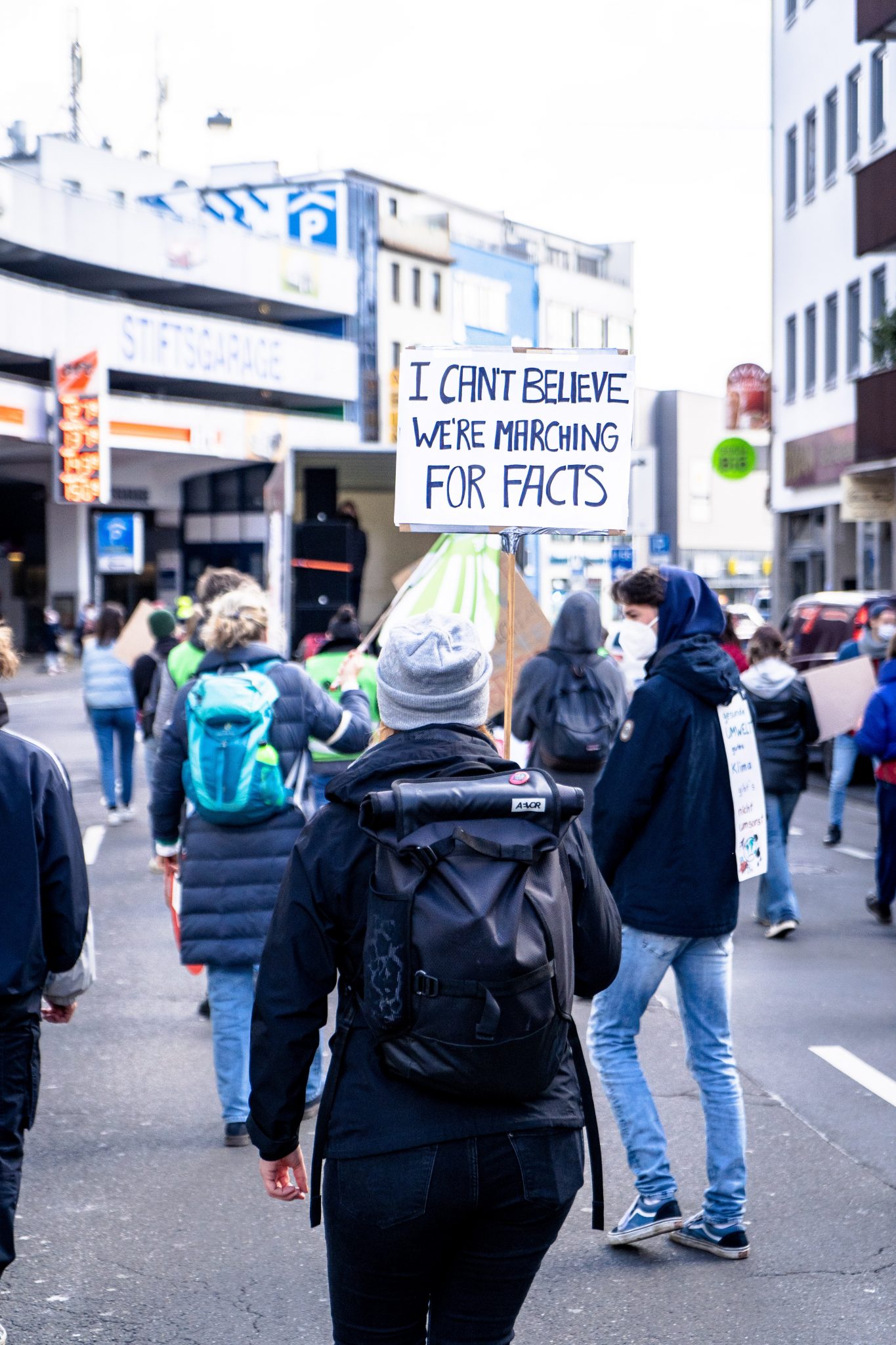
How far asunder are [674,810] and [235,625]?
1.85 metres

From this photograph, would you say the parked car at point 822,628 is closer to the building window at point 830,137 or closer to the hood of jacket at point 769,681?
the hood of jacket at point 769,681

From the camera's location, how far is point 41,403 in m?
48.8

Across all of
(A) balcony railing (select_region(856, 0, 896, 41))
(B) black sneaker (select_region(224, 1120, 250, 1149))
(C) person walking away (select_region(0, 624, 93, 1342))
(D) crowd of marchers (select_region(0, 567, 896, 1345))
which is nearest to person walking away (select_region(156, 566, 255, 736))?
(D) crowd of marchers (select_region(0, 567, 896, 1345))

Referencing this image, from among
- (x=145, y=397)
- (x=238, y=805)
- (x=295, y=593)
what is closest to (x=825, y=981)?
(x=238, y=805)

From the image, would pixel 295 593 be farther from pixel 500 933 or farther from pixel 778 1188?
pixel 500 933

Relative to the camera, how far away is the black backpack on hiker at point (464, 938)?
2.67 metres

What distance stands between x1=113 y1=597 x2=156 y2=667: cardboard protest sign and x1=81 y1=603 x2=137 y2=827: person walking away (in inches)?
5.8

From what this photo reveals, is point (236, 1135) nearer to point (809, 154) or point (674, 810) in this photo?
point (674, 810)

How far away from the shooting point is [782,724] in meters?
10.3

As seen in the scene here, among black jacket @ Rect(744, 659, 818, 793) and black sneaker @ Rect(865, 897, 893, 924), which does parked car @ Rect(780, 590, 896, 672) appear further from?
black sneaker @ Rect(865, 897, 893, 924)

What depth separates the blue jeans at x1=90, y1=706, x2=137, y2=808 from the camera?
1473 cm

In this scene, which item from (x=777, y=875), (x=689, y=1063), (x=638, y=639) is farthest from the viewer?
(x=777, y=875)

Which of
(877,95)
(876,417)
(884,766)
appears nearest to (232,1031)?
(884,766)

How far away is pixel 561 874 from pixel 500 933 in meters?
0.26
